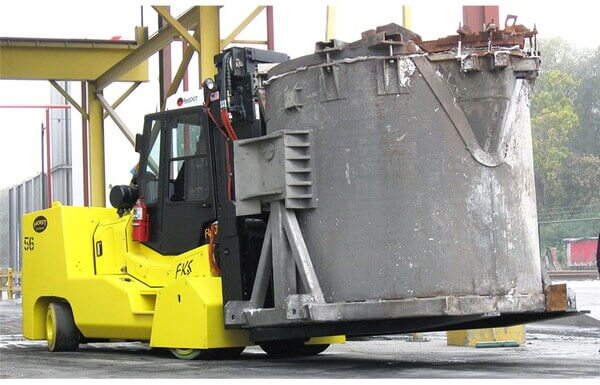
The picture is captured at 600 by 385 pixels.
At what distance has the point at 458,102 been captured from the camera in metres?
8.12

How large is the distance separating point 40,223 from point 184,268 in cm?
257

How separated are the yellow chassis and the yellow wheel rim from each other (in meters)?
0.14

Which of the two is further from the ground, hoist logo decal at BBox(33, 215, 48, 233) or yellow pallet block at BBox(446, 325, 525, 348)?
hoist logo decal at BBox(33, 215, 48, 233)

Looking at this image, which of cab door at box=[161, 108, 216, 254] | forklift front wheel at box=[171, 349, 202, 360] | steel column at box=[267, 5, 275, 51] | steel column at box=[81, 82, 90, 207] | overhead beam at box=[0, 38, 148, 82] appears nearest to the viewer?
forklift front wheel at box=[171, 349, 202, 360]

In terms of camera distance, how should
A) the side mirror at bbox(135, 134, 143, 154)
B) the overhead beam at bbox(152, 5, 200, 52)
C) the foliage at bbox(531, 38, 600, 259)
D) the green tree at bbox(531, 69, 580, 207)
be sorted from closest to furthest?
1. the side mirror at bbox(135, 134, 143, 154)
2. the overhead beam at bbox(152, 5, 200, 52)
3. the foliage at bbox(531, 38, 600, 259)
4. the green tree at bbox(531, 69, 580, 207)

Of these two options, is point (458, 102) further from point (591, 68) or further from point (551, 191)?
point (591, 68)

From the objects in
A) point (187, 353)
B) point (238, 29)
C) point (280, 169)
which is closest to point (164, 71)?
point (238, 29)

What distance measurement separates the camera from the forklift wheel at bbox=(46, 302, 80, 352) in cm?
1108

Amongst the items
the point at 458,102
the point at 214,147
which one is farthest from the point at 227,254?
the point at 458,102

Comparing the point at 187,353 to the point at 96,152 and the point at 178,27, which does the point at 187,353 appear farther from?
the point at 96,152

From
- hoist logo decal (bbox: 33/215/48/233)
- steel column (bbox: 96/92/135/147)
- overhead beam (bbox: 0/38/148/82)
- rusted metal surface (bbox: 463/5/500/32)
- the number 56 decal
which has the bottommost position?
the number 56 decal

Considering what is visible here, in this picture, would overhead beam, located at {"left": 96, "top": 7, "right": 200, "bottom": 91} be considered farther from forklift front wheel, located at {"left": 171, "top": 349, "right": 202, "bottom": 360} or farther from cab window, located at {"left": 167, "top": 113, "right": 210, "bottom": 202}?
forklift front wheel, located at {"left": 171, "top": 349, "right": 202, "bottom": 360}

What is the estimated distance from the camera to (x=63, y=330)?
436 inches

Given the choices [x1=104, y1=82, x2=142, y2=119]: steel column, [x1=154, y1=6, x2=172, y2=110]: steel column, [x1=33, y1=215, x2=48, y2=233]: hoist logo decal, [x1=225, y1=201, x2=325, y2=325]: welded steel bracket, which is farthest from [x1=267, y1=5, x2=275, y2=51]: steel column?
[x1=225, y1=201, x2=325, y2=325]: welded steel bracket
